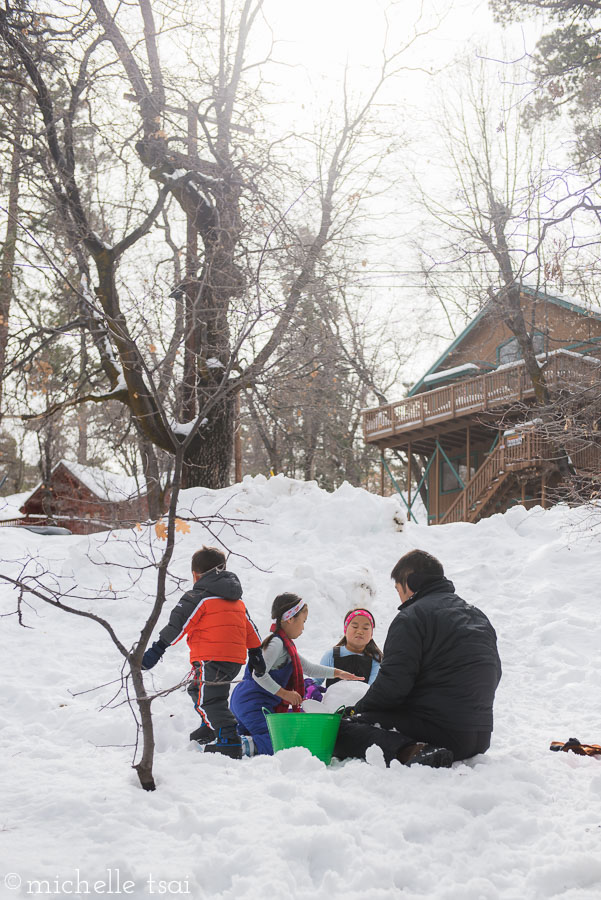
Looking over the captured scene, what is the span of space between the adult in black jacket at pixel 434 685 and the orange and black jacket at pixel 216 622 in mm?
1075

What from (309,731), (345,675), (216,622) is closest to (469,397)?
(345,675)

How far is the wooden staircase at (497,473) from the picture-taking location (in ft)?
65.1

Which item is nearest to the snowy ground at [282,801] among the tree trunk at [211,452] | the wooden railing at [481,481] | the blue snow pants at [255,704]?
the blue snow pants at [255,704]

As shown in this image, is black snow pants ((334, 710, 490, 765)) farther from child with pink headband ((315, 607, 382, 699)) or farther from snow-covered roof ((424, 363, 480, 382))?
snow-covered roof ((424, 363, 480, 382))

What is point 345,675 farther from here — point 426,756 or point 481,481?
point 481,481

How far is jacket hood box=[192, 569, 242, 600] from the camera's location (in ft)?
16.7

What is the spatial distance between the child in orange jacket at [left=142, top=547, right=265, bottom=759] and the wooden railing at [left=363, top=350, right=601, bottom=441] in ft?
44.6

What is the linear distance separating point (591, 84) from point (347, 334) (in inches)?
761

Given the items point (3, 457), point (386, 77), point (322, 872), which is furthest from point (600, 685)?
point (3, 457)

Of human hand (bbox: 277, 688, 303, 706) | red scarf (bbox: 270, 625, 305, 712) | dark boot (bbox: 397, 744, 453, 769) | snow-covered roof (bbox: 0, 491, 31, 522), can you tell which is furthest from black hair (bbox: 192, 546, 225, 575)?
snow-covered roof (bbox: 0, 491, 31, 522)

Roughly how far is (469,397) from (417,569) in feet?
58.5

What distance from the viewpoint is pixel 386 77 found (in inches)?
681

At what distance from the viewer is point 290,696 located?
498cm

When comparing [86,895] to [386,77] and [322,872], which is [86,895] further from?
[386,77]
